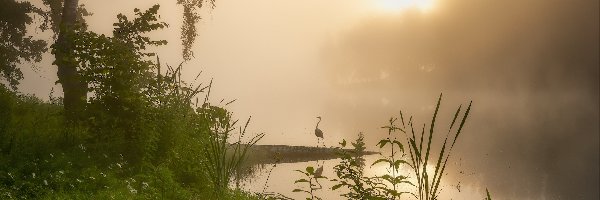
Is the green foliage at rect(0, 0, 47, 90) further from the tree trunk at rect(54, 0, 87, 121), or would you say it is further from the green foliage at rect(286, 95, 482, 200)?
the green foliage at rect(286, 95, 482, 200)

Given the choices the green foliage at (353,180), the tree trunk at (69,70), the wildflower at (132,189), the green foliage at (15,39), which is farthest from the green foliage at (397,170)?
the green foliage at (15,39)

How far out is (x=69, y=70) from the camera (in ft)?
41.8

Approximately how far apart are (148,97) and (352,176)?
6.61m

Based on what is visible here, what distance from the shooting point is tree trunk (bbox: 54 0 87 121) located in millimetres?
9633

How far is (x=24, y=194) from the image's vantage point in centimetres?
677

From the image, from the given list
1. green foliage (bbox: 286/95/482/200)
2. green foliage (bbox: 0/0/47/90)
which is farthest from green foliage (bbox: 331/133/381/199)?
green foliage (bbox: 0/0/47/90)

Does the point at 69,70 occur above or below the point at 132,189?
above

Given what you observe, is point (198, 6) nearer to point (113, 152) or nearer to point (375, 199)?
point (113, 152)

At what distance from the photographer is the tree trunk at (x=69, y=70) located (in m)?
9.63

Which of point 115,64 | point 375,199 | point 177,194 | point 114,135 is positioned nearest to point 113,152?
point 114,135

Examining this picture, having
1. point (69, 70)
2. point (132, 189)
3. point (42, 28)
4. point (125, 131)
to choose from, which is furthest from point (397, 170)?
point (42, 28)

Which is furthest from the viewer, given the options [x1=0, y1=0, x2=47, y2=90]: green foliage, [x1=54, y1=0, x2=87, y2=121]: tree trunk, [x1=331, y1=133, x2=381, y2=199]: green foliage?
[x1=0, y1=0, x2=47, y2=90]: green foliage

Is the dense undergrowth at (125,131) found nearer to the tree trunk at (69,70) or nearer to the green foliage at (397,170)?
the tree trunk at (69,70)

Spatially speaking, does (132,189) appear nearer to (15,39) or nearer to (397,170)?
(397,170)
